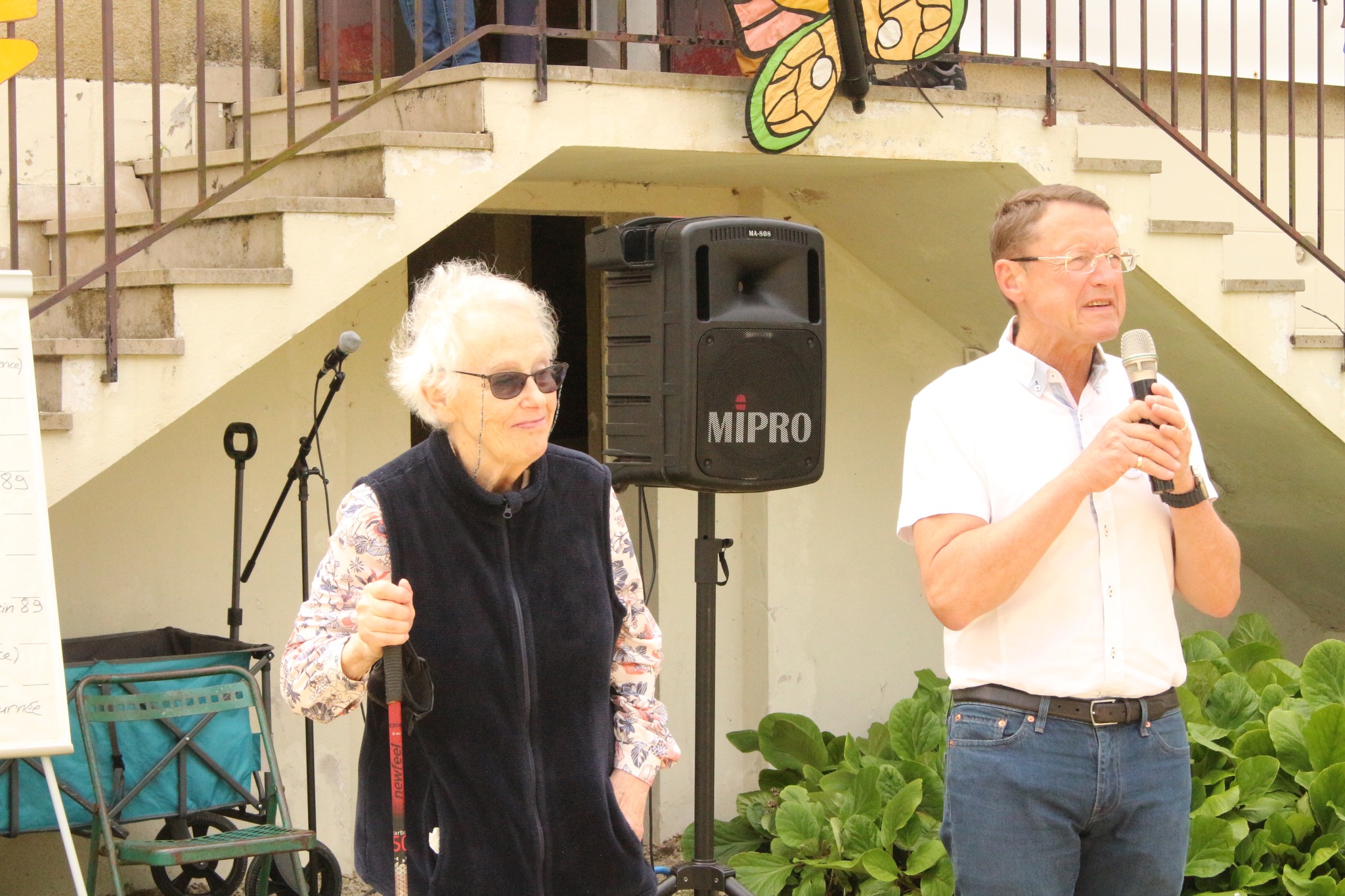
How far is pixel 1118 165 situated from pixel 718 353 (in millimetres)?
2025

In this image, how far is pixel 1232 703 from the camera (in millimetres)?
4492

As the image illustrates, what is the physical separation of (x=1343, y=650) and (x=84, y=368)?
3679mm

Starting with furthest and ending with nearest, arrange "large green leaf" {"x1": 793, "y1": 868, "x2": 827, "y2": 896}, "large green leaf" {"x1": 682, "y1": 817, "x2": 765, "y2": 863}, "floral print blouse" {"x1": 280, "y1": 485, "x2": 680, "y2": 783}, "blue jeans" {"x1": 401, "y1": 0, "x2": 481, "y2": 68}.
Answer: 1. "large green leaf" {"x1": 682, "y1": 817, "x2": 765, "y2": 863}
2. "blue jeans" {"x1": 401, "y1": 0, "x2": 481, "y2": 68}
3. "large green leaf" {"x1": 793, "y1": 868, "x2": 827, "y2": 896}
4. "floral print blouse" {"x1": 280, "y1": 485, "x2": 680, "y2": 783}

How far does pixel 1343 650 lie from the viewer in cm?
446

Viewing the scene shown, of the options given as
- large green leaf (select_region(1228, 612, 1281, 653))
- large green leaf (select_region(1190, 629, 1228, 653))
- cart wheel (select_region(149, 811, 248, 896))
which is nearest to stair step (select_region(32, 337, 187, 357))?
cart wheel (select_region(149, 811, 248, 896))

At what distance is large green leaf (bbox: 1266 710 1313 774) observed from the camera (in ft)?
13.8

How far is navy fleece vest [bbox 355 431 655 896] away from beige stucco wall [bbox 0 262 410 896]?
2744 mm

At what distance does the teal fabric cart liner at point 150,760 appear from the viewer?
151 inches

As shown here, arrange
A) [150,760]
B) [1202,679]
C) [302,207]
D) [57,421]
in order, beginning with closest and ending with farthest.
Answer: [57,421], [302,207], [150,760], [1202,679]

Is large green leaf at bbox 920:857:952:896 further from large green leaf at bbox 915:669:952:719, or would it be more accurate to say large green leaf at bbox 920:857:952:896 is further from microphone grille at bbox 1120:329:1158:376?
microphone grille at bbox 1120:329:1158:376

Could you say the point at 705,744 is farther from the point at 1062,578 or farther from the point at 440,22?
the point at 440,22

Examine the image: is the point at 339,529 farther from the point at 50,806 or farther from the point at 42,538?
the point at 50,806

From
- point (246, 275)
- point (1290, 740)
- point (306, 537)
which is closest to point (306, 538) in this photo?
point (306, 537)

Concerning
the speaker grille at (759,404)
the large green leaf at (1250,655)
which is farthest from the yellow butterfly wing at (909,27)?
the large green leaf at (1250,655)
